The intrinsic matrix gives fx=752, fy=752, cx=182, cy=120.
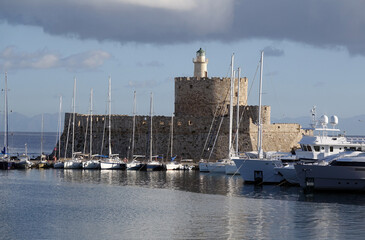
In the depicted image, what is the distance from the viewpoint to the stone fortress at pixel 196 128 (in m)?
Result: 52.2

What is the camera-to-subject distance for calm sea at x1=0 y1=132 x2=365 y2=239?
969 inches

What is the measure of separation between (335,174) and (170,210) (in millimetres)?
9051

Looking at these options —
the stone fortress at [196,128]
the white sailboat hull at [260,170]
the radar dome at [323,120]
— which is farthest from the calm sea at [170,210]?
the stone fortress at [196,128]

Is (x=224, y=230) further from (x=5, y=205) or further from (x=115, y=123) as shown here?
(x=115, y=123)

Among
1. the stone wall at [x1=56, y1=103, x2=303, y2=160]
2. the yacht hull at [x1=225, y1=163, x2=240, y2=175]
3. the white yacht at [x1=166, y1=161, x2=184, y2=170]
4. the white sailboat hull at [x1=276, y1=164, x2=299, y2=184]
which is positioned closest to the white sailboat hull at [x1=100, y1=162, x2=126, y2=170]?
the white yacht at [x1=166, y1=161, x2=184, y2=170]

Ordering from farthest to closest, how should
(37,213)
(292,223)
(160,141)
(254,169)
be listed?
(160,141)
(254,169)
(37,213)
(292,223)

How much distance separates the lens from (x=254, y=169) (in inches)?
1577

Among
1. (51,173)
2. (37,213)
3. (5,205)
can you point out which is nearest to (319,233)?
(37,213)

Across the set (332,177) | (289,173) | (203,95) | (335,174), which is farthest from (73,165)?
(335,174)

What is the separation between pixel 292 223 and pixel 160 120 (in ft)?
93.3

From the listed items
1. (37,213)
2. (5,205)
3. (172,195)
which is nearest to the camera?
(37,213)

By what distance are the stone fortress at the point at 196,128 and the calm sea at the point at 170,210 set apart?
9429 mm

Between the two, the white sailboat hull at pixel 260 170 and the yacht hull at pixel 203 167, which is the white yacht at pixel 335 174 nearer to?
the white sailboat hull at pixel 260 170

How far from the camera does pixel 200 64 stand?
2258 inches
